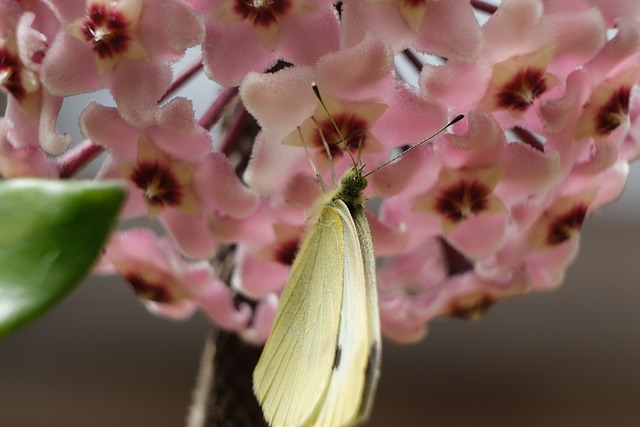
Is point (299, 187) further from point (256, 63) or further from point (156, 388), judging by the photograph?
point (156, 388)

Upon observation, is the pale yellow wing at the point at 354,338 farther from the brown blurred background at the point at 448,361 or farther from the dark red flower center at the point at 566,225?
the brown blurred background at the point at 448,361

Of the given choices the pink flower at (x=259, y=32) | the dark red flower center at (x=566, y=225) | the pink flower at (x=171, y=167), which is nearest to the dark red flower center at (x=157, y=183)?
the pink flower at (x=171, y=167)

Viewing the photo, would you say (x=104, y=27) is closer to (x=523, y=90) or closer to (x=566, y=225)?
(x=523, y=90)

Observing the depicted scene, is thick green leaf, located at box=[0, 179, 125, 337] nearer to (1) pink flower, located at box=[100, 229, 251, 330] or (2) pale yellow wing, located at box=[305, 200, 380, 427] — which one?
(2) pale yellow wing, located at box=[305, 200, 380, 427]

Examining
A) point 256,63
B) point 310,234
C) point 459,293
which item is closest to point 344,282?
point 310,234

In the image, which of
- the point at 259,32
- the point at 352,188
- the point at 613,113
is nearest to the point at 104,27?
the point at 259,32

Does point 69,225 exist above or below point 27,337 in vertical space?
below

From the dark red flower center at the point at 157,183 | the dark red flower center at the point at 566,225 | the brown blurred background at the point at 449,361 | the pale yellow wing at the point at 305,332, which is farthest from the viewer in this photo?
the brown blurred background at the point at 449,361
